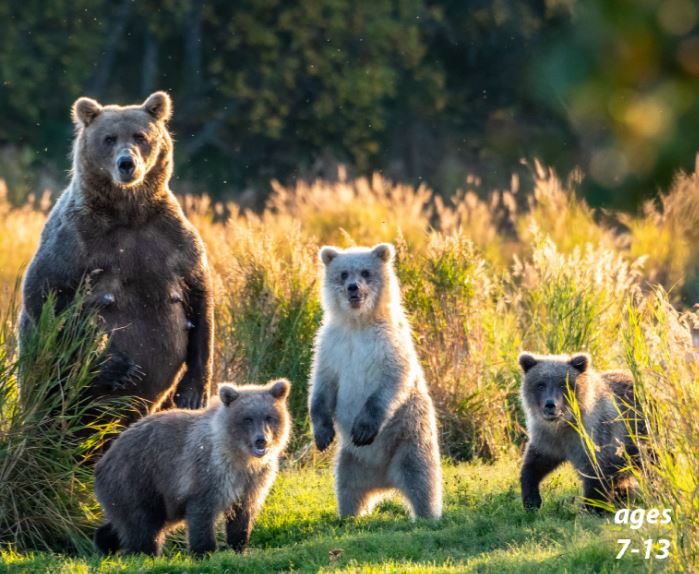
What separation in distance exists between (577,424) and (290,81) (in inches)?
820

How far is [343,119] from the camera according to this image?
1176 inches

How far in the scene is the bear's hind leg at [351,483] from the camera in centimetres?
914

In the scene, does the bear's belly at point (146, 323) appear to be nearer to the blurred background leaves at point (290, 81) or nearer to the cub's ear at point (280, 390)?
the cub's ear at point (280, 390)

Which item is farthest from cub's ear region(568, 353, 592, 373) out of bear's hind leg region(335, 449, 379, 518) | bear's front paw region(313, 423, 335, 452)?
bear's front paw region(313, 423, 335, 452)

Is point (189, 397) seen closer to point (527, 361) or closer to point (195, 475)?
point (195, 475)

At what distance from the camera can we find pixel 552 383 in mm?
9172

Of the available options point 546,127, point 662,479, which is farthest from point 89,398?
point 546,127

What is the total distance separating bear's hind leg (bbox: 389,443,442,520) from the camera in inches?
352

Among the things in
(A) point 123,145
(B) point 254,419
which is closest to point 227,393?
(B) point 254,419

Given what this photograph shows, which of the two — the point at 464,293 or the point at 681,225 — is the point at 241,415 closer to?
the point at 464,293

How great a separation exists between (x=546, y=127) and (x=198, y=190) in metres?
8.10

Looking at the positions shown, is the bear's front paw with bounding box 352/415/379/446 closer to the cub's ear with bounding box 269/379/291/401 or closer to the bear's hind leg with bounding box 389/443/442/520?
the bear's hind leg with bounding box 389/443/442/520

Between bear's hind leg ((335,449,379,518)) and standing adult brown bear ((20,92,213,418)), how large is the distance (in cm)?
119

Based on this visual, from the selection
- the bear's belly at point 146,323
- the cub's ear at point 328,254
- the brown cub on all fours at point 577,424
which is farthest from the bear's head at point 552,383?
the bear's belly at point 146,323
